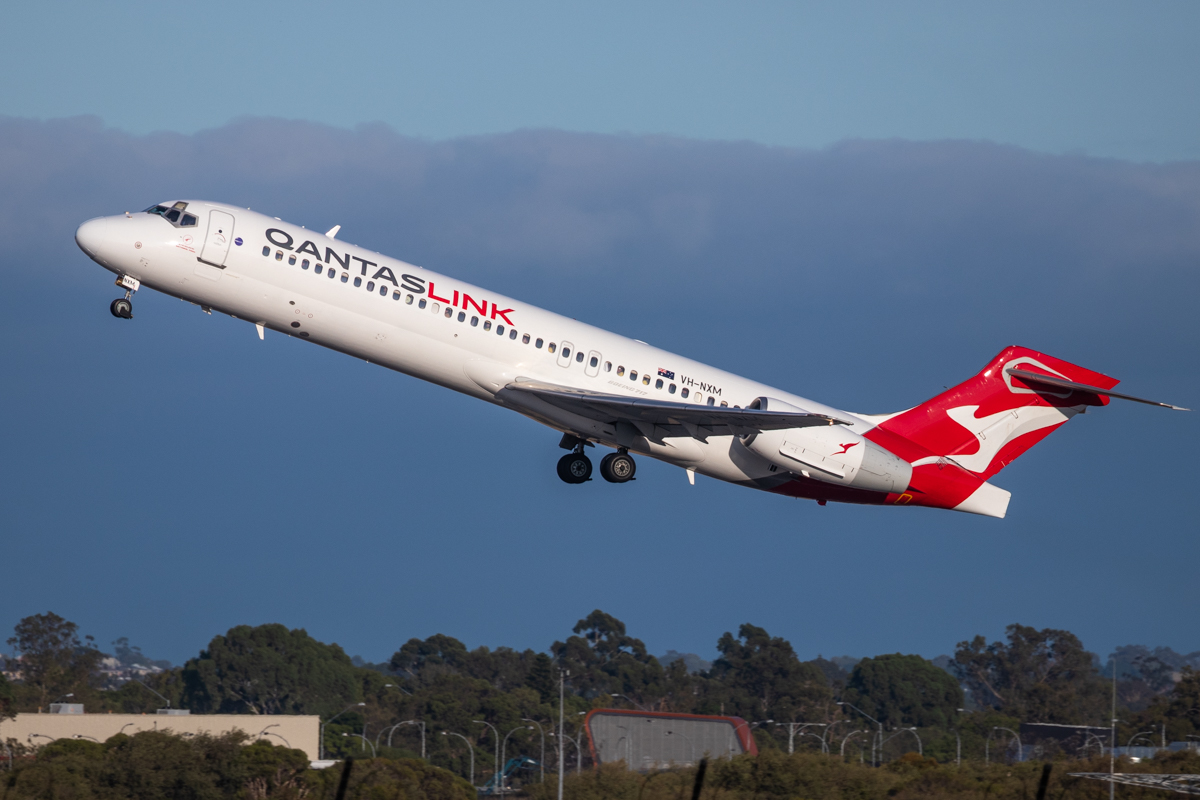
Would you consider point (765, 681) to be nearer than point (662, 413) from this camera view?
No

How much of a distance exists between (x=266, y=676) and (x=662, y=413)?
87.2 meters

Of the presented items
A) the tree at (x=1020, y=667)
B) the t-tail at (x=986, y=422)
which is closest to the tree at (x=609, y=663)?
the tree at (x=1020, y=667)

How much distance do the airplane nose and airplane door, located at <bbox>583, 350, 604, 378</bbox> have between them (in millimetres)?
10819

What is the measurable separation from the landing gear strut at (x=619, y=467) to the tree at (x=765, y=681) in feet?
259

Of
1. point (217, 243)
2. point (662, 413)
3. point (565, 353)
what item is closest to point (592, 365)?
point (565, 353)

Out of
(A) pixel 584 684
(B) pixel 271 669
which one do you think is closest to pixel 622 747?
(B) pixel 271 669

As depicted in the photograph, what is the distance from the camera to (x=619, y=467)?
103ft

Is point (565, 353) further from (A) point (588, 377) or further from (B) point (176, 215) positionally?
(B) point (176, 215)

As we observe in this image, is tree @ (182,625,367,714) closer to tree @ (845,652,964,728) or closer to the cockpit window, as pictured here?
tree @ (845,652,964,728)

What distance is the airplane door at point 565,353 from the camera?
29.6m

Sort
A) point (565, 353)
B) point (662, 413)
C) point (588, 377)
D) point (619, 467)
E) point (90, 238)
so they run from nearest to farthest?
point (90, 238), point (662, 413), point (565, 353), point (588, 377), point (619, 467)

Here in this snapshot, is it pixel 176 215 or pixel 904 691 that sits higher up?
pixel 176 215

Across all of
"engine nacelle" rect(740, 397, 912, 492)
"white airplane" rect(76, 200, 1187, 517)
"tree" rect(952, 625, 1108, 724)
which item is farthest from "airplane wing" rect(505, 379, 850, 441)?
"tree" rect(952, 625, 1108, 724)

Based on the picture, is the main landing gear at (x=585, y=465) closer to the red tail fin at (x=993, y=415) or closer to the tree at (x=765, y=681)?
the red tail fin at (x=993, y=415)
